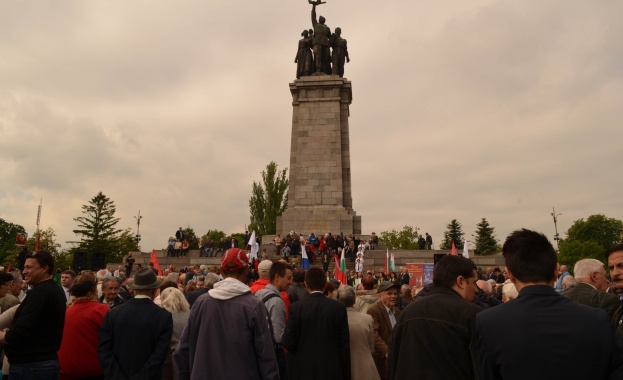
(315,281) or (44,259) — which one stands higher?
(44,259)

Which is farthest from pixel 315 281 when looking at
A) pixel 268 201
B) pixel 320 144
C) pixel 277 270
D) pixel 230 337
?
pixel 268 201

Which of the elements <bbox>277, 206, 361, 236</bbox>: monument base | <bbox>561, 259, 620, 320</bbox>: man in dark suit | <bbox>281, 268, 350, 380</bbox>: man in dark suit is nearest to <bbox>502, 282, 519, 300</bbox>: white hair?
<bbox>561, 259, 620, 320</bbox>: man in dark suit

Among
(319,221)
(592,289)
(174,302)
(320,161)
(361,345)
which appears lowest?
(361,345)

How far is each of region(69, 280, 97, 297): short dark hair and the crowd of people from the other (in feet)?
0.04

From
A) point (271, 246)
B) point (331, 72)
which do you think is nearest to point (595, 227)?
point (331, 72)

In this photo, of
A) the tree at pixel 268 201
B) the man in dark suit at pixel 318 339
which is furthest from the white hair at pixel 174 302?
the tree at pixel 268 201

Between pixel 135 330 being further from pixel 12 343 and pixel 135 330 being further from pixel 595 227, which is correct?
pixel 595 227

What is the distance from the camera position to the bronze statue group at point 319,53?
113 ft

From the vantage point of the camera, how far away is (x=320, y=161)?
33.0 m

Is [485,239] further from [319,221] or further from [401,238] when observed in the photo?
[319,221]

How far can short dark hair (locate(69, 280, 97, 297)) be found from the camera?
224 inches

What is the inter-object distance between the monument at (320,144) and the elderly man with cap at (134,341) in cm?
2619

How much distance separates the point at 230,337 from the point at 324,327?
1497 mm

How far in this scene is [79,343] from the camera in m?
Answer: 5.52
